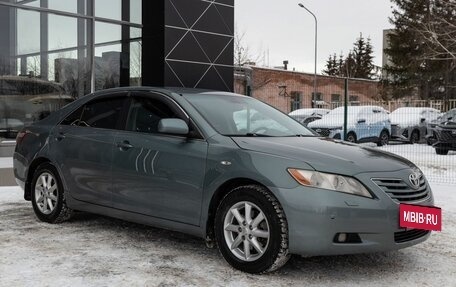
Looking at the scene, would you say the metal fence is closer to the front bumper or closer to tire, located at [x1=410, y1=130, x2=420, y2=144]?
tire, located at [x1=410, y1=130, x2=420, y2=144]

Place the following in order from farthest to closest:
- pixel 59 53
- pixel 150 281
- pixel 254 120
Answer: pixel 59 53 → pixel 254 120 → pixel 150 281

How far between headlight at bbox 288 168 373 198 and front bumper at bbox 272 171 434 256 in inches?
1.7

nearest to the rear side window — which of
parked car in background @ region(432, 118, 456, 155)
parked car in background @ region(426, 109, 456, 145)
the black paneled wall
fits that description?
the black paneled wall

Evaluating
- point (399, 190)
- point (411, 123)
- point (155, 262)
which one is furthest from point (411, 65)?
point (155, 262)

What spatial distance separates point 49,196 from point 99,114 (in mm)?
1095

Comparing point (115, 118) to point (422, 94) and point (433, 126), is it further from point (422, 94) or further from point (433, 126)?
point (422, 94)

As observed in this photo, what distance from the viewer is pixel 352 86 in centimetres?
4297

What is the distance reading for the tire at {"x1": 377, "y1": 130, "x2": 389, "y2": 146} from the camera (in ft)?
63.5

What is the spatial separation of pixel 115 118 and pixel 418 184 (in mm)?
2970

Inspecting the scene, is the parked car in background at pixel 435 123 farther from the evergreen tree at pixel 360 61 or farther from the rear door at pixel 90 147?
the evergreen tree at pixel 360 61

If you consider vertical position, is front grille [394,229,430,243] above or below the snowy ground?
above

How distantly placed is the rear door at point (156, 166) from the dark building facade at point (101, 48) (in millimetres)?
8406

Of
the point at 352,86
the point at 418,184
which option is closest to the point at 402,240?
the point at 418,184

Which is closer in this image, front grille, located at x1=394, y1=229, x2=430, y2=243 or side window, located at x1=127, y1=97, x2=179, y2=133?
front grille, located at x1=394, y1=229, x2=430, y2=243
